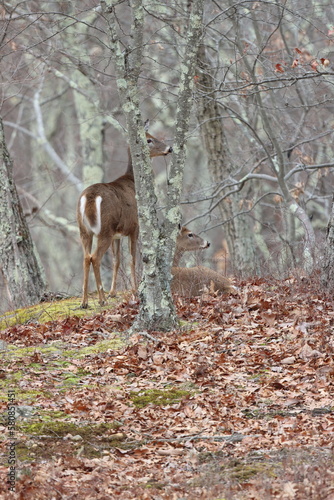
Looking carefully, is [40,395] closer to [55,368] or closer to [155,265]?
[55,368]

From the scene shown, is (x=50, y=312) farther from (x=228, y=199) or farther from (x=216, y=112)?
(x=228, y=199)

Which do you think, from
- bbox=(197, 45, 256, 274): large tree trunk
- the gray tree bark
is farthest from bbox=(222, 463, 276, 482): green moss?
bbox=(197, 45, 256, 274): large tree trunk

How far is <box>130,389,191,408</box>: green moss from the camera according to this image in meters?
6.26

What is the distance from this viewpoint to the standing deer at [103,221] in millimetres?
10133

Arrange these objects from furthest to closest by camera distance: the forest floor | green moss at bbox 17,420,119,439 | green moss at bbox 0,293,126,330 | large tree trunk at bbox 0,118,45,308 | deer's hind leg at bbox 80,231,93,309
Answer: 1. large tree trunk at bbox 0,118,45,308
2. deer's hind leg at bbox 80,231,93,309
3. green moss at bbox 0,293,126,330
4. green moss at bbox 17,420,119,439
5. the forest floor

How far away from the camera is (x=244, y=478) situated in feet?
15.3

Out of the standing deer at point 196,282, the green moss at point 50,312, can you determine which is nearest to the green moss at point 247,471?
the standing deer at point 196,282

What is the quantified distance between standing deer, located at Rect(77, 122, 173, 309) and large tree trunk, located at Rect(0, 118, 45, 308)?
4.78 feet

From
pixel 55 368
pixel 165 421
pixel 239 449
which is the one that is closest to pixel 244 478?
pixel 239 449

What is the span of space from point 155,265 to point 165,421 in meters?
2.60

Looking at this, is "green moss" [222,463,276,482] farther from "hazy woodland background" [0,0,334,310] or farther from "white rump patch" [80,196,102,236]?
"white rump patch" [80,196,102,236]

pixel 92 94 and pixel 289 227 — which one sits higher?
pixel 92 94

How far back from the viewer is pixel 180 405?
20.2 ft

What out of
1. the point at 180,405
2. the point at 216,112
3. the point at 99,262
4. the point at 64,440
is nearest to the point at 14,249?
the point at 99,262
